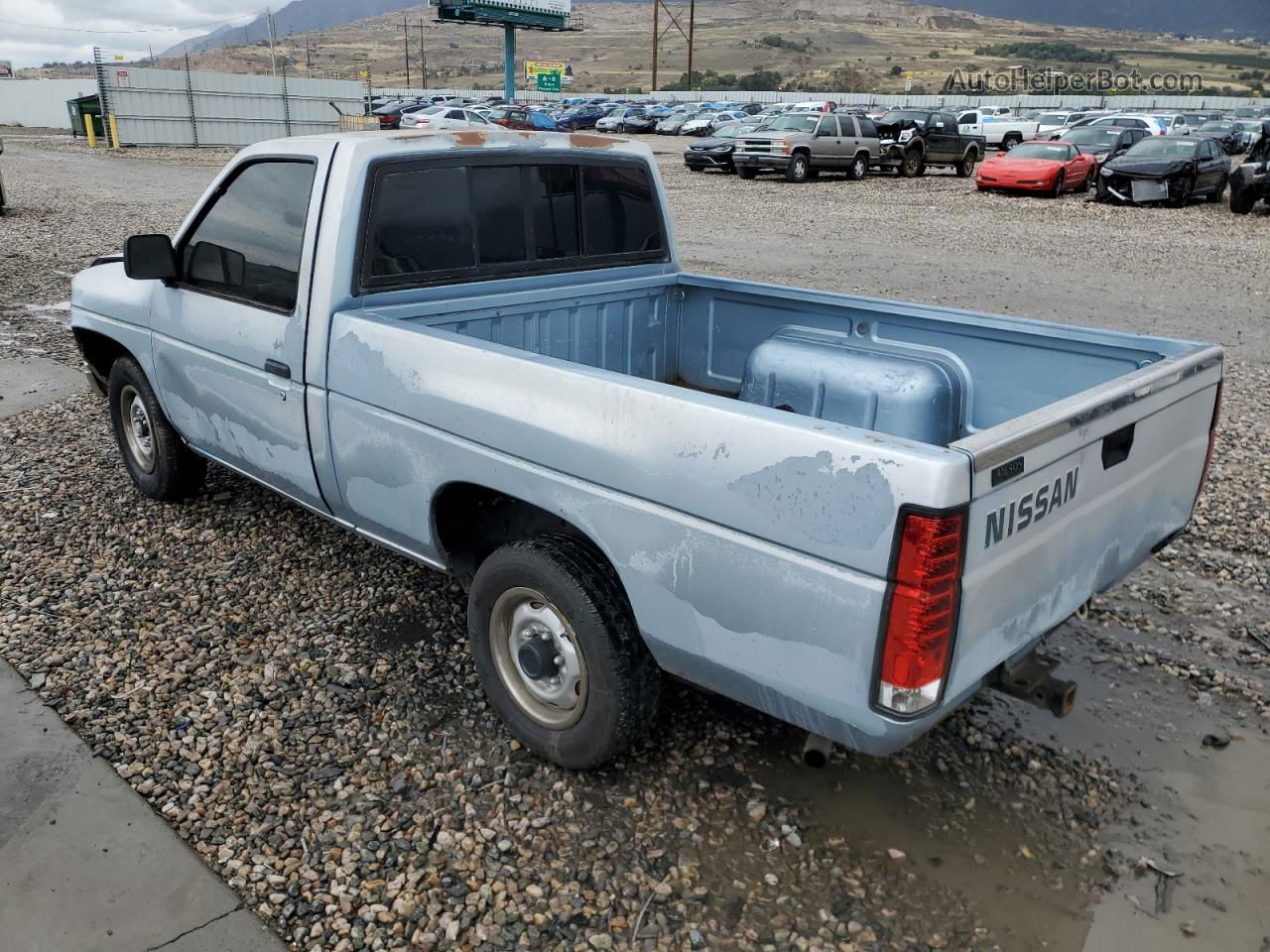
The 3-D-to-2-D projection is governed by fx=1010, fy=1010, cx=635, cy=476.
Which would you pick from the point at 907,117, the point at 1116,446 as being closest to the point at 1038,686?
the point at 1116,446

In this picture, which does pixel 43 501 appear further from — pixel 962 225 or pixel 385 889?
pixel 962 225

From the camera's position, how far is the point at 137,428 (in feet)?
17.6

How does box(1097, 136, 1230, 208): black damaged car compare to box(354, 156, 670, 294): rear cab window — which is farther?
box(1097, 136, 1230, 208): black damaged car

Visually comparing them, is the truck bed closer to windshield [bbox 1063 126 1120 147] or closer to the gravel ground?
the gravel ground

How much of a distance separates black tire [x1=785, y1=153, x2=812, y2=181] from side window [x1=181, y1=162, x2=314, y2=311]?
72.2 feet

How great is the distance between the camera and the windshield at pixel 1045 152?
73.4 ft

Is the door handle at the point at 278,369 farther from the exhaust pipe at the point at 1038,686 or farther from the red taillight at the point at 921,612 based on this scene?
the exhaust pipe at the point at 1038,686

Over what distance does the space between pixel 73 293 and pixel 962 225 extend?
15841 millimetres

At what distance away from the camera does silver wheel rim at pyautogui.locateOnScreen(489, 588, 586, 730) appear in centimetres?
318

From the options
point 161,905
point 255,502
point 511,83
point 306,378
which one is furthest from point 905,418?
point 511,83

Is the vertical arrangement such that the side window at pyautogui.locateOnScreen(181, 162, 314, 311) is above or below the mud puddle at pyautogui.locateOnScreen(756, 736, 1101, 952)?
above

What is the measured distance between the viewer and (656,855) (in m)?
2.94

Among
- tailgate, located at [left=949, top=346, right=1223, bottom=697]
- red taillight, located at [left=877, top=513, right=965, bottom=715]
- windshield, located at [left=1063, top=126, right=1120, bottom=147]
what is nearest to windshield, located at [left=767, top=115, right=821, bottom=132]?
windshield, located at [left=1063, top=126, right=1120, bottom=147]

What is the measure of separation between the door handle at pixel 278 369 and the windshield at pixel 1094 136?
26.2 metres
